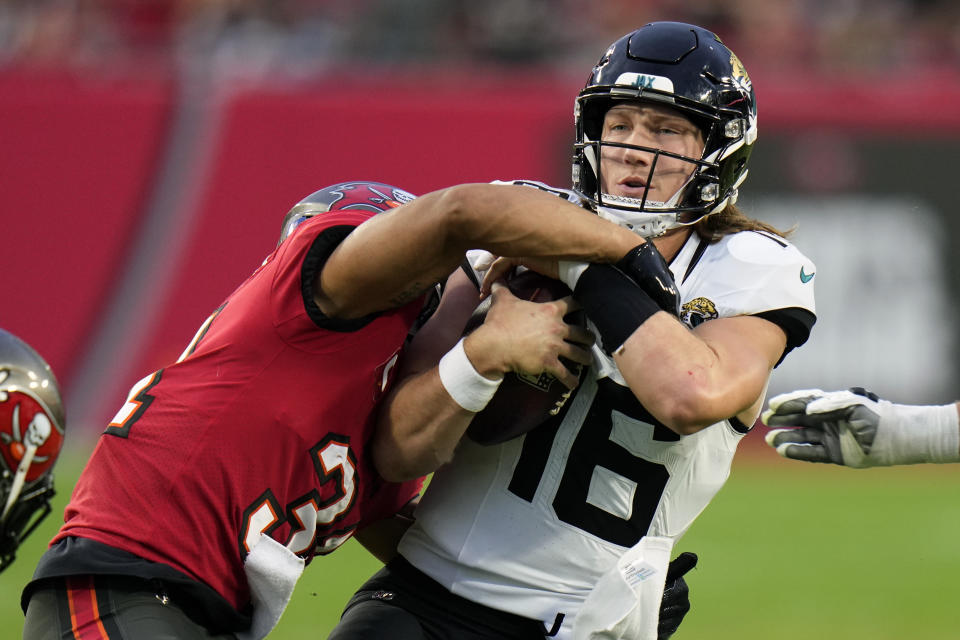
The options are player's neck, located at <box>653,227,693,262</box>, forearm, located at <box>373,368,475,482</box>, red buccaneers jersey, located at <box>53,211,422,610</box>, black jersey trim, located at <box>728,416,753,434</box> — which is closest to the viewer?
red buccaneers jersey, located at <box>53,211,422,610</box>

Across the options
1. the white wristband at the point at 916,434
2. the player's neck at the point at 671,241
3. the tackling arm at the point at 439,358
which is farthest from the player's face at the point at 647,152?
the white wristband at the point at 916,434

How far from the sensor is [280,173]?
11.0 meters

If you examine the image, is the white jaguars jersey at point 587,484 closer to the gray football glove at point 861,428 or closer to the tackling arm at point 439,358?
the tackling arm at point 439,358

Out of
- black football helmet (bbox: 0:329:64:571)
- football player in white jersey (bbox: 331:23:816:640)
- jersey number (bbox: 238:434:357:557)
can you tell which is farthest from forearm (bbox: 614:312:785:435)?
black football helmet (bbox: 0:329:64:571)

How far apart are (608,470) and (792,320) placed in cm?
57

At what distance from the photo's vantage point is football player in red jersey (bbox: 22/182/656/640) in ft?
9.73

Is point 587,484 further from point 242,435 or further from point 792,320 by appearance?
point 242,435

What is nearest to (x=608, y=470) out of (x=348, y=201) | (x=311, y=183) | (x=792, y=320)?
(x=792, y=320)

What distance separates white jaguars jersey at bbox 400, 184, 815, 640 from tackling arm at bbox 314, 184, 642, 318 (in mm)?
376

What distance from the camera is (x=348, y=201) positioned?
325 cm

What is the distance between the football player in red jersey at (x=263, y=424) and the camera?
2967 millimetres

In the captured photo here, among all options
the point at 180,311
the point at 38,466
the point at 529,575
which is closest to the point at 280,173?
the point at 180,311

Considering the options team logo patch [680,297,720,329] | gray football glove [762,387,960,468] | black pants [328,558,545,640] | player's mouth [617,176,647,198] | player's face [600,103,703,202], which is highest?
player's face [600,103,703,202]

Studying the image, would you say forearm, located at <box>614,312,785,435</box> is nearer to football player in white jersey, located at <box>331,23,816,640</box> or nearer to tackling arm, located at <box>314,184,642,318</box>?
football player in white jersey, located at <box>331,23,816,640</box>
